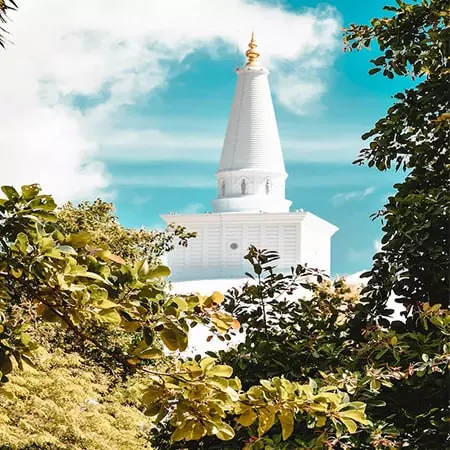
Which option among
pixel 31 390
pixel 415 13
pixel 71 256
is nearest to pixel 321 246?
pixel 31 390

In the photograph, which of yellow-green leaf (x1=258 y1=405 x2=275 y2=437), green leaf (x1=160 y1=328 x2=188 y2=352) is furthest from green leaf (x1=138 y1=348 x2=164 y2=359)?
yellow-green leaf (x1=258 y1=405 x2=275 y2=437)

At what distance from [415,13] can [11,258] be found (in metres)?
3.27

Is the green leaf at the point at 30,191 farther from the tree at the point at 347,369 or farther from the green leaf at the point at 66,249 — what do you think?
the tree at the point at 347,369

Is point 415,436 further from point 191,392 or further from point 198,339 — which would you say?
point 198,339

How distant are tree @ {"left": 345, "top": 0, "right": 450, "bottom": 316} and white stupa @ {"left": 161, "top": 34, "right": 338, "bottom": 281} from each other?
2451cm

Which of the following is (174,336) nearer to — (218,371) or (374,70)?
(218,371)

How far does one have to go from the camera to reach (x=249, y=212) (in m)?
31.4

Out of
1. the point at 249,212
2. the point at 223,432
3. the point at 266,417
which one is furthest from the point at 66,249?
the point at 249,212

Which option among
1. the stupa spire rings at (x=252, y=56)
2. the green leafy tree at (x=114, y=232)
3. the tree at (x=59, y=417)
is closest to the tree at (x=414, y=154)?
the tree at (x=59, y=417)

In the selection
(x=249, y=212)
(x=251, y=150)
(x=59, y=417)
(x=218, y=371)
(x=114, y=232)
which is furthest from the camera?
(x=251, y=150)

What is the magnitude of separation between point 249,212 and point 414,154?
2624 centimetres

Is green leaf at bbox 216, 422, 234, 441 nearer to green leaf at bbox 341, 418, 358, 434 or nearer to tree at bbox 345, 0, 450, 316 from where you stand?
green leaf at bbox 341, 418, 358, 434

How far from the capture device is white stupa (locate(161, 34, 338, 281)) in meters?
30.5

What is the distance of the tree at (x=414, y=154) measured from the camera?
466 centimetres
